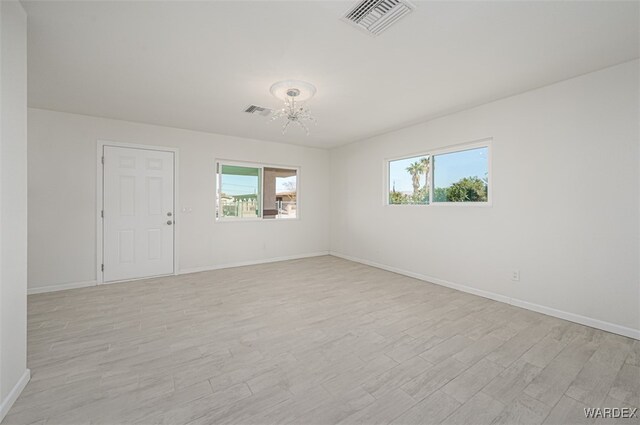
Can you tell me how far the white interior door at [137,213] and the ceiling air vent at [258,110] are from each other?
1.84 metres

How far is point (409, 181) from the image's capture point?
4809 millimetres

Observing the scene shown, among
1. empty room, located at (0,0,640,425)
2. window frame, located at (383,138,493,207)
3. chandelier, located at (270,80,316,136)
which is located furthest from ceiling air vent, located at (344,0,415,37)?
window frame, located at (383,138,493,207)

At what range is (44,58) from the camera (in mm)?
2514

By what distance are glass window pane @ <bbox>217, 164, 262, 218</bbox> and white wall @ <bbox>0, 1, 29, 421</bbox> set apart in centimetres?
347

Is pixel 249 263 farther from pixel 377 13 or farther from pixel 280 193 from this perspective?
pixel 377 13

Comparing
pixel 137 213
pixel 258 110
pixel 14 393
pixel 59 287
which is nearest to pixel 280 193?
pixel 258 110

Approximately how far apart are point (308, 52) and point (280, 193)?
3901 mm

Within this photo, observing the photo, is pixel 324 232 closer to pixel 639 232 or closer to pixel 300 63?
pixel 300 63

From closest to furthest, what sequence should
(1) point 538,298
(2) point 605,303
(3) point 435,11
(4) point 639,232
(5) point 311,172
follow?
1. (3) point 435,11
2. (4) point 639,232
3. (2) point 605,303
4. (1) point 538,298
5. (5) point 311,172

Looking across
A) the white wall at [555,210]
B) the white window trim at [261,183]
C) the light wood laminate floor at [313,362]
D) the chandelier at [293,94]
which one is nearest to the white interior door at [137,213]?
the white window trim at [261,183]

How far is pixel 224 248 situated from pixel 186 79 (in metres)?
3.18

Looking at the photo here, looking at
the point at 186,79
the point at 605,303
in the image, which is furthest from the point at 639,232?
the point at 186,79

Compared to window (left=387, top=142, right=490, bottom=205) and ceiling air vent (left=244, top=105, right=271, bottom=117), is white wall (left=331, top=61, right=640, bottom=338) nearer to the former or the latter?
window (left=387, top=142, right=490, bottom=205)

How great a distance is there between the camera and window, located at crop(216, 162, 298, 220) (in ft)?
17.5
